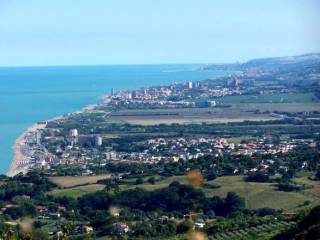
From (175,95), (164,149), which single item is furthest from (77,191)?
(175,95)

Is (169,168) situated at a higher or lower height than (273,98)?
higher

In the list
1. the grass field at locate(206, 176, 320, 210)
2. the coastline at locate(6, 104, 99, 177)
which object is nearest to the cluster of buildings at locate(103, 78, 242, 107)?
the coastline at locate(6, 104, 99, 177)

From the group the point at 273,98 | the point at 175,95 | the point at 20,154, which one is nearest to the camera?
the point at 20,154

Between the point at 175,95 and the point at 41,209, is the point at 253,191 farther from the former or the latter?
the point at 175,95

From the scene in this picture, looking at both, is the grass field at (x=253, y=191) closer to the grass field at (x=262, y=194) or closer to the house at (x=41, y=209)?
the grass field at (x=262, y=194)

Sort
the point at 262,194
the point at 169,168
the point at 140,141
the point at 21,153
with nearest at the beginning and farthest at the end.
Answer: the point at 262,194
the point at 169,168
the point at 21,153
the point at 140,141

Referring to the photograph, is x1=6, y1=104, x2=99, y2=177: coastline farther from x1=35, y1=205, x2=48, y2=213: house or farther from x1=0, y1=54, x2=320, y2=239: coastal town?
x1=35, y1=205, x2=48, y2=213: house

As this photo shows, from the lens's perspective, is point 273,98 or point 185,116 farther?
point 273,98

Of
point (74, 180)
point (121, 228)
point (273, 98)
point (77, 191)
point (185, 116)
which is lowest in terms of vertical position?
point (185, 116)

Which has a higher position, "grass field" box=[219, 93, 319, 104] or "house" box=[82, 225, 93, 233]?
"house" box=[82, 225, 93, 233]

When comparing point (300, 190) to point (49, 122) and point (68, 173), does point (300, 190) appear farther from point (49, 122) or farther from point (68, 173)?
point (49, 122)
